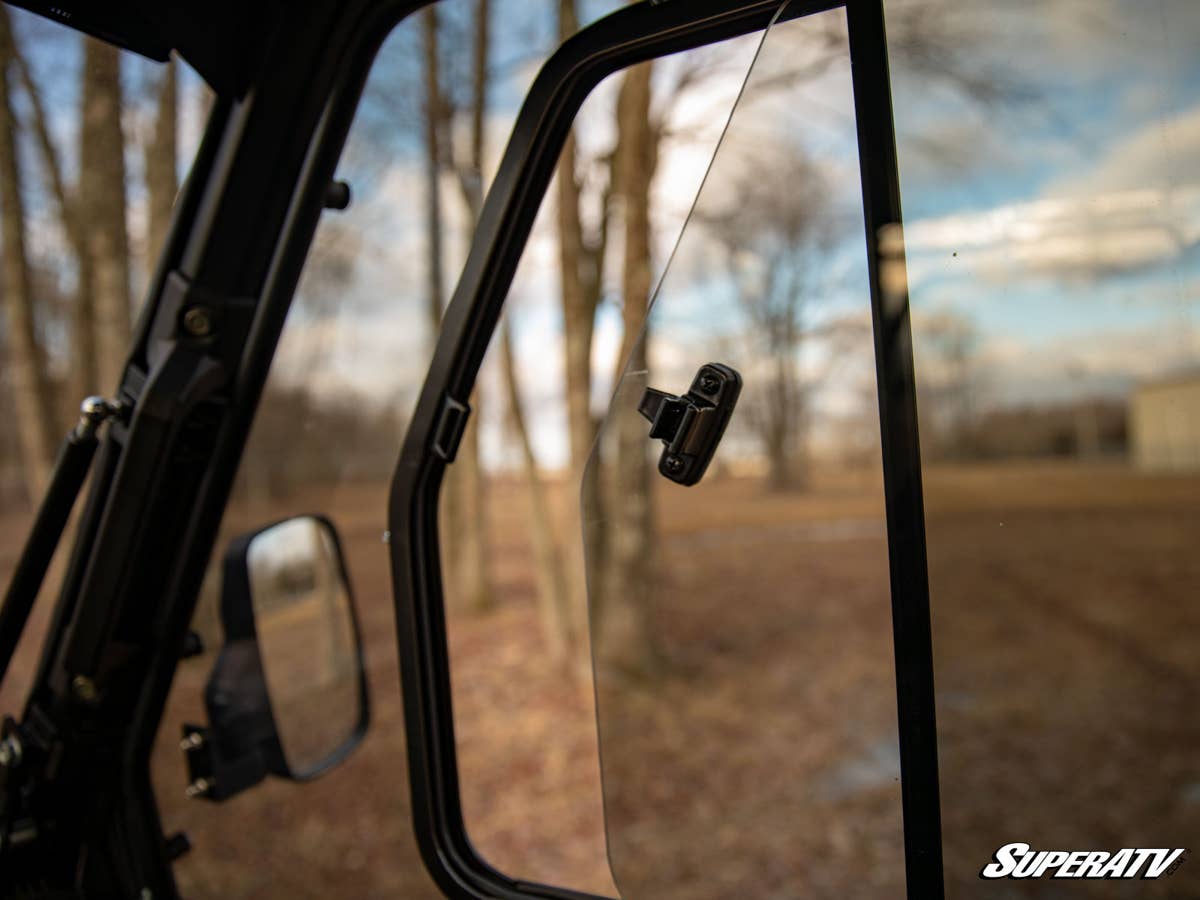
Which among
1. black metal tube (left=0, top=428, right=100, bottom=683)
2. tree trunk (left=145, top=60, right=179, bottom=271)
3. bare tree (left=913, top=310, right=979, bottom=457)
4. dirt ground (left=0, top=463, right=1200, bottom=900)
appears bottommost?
dirt ground (left=0, top=463, right=1200, bottom=900)

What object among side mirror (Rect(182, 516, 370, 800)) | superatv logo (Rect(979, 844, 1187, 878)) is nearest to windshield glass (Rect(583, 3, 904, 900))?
superatv logo (Rect(979, 844, 1187, 878))

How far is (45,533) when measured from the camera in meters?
1.30

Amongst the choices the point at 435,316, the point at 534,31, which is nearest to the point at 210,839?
the point at 435,316

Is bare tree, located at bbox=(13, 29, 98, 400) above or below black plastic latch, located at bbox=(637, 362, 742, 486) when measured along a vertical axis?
above

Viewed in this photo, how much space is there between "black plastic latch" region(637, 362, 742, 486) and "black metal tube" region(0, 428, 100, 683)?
941mm

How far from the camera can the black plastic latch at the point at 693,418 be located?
999 millimetres

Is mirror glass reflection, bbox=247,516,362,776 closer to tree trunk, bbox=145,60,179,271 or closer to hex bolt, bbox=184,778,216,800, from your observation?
hex bolt, bbox=184,778,216,800

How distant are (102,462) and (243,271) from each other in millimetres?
388

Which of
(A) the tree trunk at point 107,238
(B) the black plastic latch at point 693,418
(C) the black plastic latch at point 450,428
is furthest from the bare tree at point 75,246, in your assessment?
(B) the black plastic latch at point 693,418

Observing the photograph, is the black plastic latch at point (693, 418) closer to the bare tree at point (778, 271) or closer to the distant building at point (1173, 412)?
the bare tree at point (778, 271)

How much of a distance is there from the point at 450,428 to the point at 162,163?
2.62m

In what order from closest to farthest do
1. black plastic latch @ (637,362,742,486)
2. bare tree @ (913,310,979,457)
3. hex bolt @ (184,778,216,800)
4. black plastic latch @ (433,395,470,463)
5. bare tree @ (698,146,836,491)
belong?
black plastic latch @ (637,362,742,486), black plastic latch @ (433,395,470,463), hex bolt @ (184,778,216,800), bare tree @ (913,310,979,457), bare tree @ (698,146,836,491)

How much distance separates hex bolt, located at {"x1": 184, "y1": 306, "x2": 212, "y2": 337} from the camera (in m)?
1.31

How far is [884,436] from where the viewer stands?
33.8 inches
